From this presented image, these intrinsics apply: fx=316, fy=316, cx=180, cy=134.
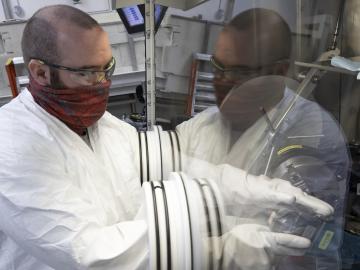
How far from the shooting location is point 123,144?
110cm

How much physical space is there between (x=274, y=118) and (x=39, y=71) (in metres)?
0.65

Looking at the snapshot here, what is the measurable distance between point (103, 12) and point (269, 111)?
81.5 inches

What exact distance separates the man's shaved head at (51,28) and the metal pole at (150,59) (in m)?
0.41

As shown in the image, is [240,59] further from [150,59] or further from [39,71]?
[150,59]

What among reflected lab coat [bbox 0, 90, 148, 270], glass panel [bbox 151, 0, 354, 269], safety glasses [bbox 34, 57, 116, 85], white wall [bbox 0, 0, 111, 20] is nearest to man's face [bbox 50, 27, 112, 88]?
safety glasses [bbox 34, 57, 116, 85]

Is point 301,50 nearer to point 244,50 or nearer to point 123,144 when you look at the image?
point 244,50

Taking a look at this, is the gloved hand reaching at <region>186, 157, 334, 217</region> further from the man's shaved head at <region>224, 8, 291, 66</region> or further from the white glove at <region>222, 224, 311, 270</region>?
the man's shaved head at <region>224, 8, 291, 66</region>

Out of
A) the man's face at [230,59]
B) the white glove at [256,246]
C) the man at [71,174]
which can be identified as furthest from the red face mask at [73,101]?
the white glove at [256,246]


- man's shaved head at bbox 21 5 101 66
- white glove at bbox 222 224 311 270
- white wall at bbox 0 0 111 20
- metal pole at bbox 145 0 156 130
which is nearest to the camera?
white glove at bbox 222 224 311 270

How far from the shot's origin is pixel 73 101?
928 mm

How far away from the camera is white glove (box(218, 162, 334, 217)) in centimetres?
64

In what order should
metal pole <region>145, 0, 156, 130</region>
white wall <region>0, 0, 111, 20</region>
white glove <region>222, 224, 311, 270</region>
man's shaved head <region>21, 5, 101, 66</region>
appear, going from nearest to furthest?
1. white glove <region>222, 224, 311, 270</region>
2. man's shaved head <region>21, 5, 101, 66</region>
3. metal pole <region>145, 0, 156, 130</region>
4. white wall <region>0, 0, 111, 20</region>

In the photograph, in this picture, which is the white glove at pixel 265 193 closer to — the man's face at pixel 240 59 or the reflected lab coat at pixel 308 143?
the reflected lab coat at pixel 308 143

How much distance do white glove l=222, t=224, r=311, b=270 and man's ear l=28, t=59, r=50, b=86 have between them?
2.11ft
